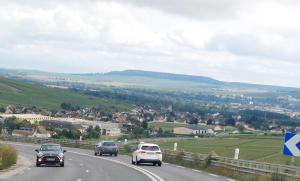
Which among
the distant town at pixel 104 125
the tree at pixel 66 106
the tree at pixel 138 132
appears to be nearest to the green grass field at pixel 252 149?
the distant town at pixel 104 125

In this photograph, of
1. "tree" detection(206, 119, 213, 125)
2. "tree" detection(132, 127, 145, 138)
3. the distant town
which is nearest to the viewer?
the distant town

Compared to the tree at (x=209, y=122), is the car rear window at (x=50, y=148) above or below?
above

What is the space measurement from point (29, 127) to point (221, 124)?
221 feet

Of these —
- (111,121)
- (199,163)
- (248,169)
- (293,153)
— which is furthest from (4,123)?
(293,153)

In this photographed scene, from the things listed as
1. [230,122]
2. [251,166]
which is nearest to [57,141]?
[251,166]

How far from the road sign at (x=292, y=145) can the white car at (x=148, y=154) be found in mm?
20598

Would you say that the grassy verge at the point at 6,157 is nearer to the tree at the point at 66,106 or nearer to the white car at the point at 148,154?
the white car at the point at 148,154

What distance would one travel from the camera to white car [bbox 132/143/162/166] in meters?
45.6

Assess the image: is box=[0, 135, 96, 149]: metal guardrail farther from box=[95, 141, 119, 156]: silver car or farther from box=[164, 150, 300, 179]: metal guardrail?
box=[164, 150, 300, 179]: metal guardrail

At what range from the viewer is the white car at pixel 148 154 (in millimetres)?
45562

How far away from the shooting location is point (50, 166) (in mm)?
42406

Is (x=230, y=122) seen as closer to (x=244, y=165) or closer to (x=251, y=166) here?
(x=244, y=165)

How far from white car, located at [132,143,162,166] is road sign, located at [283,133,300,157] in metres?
20.6

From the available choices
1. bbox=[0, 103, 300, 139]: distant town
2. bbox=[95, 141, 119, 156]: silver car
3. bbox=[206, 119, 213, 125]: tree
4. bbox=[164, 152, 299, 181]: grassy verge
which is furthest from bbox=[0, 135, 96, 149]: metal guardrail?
bbox=[206, 119, 213, 125]: tree
